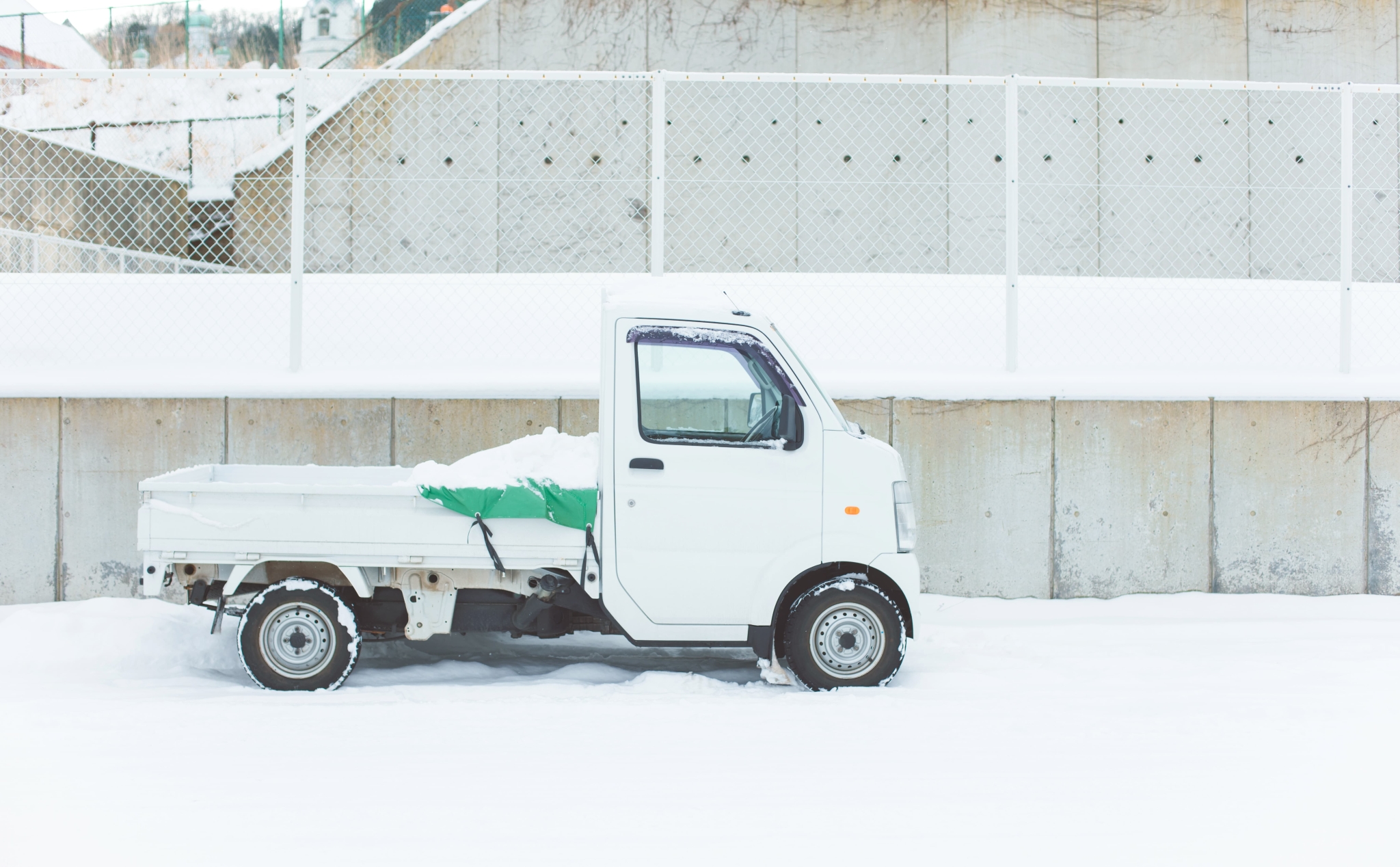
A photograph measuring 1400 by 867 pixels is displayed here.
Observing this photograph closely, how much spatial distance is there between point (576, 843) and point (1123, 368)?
593 centimetres

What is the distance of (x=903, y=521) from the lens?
505 cm

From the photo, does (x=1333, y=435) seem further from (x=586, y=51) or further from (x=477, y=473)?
(x=586, y=51)

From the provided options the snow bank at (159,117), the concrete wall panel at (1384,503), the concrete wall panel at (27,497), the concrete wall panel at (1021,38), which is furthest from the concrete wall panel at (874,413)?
the snow bank at (159,117)

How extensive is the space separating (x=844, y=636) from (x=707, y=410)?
4.48 feet

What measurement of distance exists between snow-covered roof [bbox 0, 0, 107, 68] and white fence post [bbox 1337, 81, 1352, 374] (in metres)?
25.3

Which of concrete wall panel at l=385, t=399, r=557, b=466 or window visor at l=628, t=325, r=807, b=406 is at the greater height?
window visor at l=628, t=325, r=807, b=406

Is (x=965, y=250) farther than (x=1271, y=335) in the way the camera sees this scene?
Yes

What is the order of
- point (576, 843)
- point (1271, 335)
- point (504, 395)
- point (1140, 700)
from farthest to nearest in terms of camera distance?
point (1271, 335) < point (504, 395) < point (1140, 700) < point (576, 843)

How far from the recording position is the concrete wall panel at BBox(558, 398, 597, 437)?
675cm

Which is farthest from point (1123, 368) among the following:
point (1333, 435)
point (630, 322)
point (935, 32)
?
point (935, 32)

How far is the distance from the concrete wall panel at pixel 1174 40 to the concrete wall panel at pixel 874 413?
8.83 m

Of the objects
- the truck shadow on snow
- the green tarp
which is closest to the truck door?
the green tarp

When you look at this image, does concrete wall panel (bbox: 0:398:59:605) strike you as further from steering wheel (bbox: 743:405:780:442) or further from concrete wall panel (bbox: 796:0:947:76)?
concrete wall panel (bbox: 796:0:947:76)

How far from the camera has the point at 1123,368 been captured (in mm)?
7547
